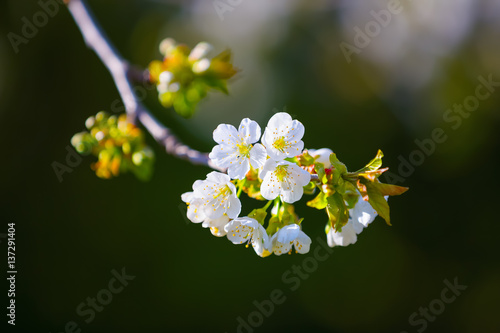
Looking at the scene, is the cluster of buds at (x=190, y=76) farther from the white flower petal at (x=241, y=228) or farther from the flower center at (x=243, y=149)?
the white flower petal at (x=241, y=228)

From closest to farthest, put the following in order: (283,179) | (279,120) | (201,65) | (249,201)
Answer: (283,179), (279,120), (201,65), (249,201)

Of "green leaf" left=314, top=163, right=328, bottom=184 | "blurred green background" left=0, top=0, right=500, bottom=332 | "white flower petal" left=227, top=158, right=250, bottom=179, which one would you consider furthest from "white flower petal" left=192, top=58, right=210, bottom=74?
"blurred green background" left=0, top=0, right=500, bottom=332

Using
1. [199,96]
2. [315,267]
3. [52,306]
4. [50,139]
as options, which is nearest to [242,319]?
[315,267]

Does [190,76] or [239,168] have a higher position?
[190,76]

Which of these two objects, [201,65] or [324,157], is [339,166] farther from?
[201,65]

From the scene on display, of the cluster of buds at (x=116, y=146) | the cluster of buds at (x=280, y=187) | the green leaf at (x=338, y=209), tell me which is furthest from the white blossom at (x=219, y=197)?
the cluster of buds at (x=116, y=146)

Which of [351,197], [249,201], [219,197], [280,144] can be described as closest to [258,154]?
[280,144]
